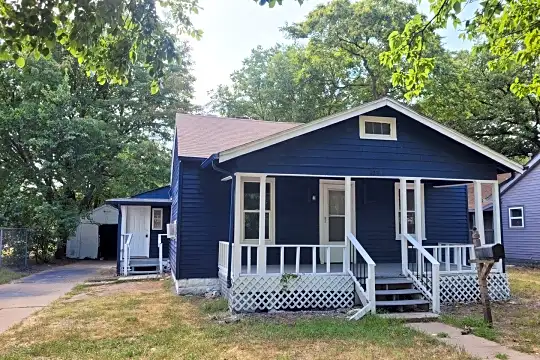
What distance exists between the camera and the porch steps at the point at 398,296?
8.05 metres

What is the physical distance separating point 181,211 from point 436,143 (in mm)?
5728

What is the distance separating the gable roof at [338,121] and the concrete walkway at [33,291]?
15.6 ft

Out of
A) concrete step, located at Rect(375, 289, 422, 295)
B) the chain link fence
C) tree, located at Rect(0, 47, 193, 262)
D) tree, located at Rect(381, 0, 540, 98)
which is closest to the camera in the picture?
tree, located at Rect(381, 0, 540, 98)

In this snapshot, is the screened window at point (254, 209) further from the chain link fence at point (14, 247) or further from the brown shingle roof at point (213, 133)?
Result: the chain link fence at point (14, 247)

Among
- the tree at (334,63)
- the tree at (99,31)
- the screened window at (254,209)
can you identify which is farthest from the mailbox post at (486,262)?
the tree at (334,63)

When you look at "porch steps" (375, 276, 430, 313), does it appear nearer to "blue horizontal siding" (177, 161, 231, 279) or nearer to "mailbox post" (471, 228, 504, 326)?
"mailbox post" (471, 228, 504, 326)

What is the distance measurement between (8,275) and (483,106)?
907 inches

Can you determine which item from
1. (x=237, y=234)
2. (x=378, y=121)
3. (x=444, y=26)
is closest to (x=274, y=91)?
(x=378, y=121)

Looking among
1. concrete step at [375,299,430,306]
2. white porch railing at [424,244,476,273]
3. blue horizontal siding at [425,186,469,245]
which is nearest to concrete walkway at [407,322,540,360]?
concrete step at [375,299,430,306]

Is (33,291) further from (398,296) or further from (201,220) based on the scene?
(398,296)

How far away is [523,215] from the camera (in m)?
18.8

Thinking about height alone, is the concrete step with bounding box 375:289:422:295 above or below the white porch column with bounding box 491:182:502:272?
below

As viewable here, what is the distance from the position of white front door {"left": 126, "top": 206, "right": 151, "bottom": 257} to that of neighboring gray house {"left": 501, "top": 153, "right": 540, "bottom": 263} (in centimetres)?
1507

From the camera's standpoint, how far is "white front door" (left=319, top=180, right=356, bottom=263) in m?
10.5
